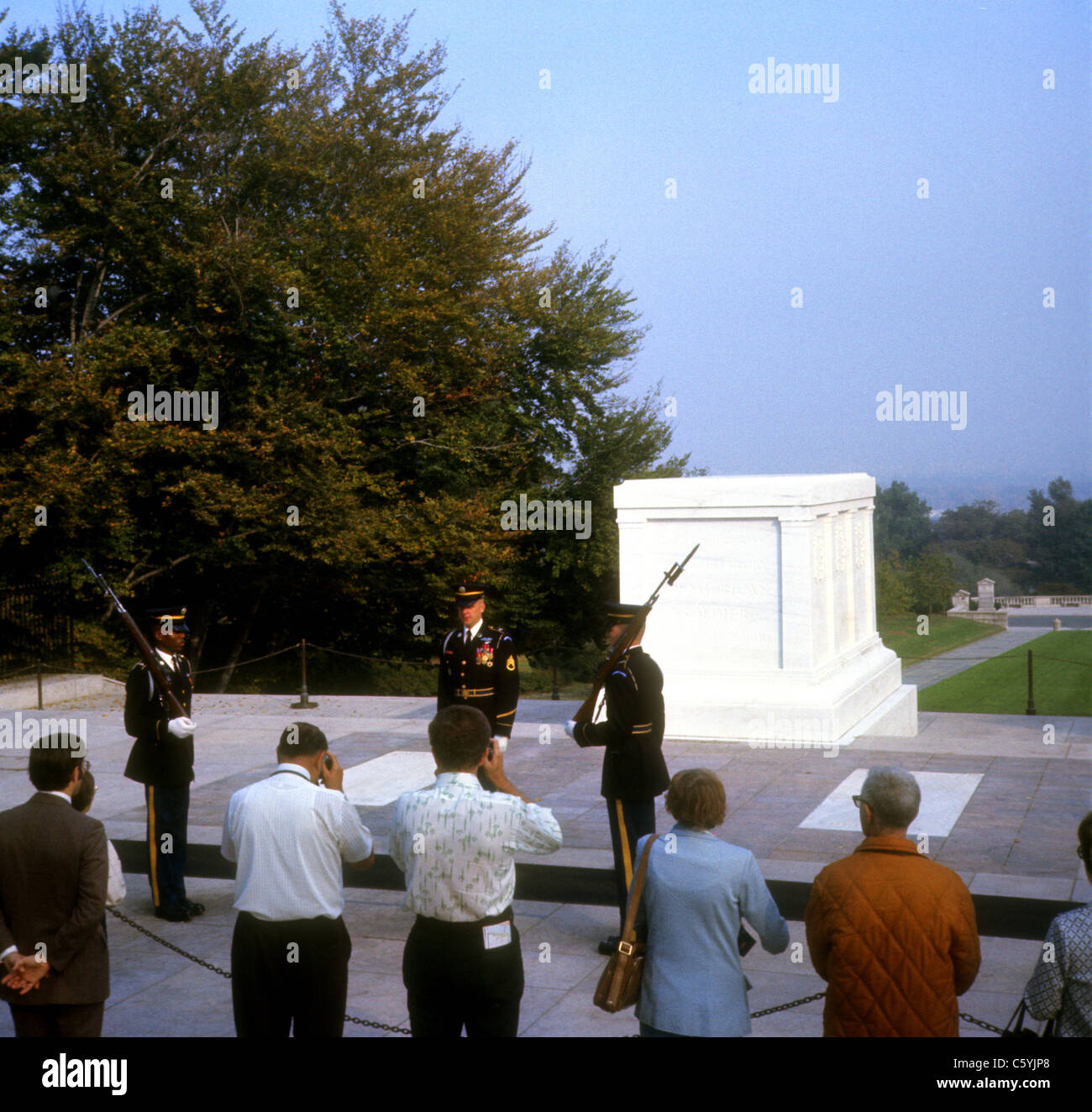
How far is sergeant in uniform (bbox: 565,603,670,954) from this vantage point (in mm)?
5828

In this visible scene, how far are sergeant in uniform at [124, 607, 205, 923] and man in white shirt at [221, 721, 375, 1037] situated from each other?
114 inches

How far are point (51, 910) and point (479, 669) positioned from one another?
335 cm

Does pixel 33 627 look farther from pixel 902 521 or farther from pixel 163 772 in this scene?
pixel 902 521

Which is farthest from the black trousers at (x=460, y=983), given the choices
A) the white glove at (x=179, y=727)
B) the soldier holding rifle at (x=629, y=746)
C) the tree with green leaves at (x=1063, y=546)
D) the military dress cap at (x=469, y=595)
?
the tree with green leaves at (x=1063, y=546)

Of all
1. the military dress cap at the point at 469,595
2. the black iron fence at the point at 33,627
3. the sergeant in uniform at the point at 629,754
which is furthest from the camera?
the black iron fence at the point at 33,627

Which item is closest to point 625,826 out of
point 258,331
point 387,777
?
point 387,777

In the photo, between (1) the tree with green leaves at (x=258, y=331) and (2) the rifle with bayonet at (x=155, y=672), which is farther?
(1) the tree with green leaves at (x=258, y=331)

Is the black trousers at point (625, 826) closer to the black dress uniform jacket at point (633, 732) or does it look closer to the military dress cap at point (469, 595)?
the black dress uniform jacket at point (633, 732)

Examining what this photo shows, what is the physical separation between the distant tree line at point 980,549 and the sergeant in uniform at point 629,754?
176 ft

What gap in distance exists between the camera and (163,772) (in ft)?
21.4

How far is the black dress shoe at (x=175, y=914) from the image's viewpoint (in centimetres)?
644

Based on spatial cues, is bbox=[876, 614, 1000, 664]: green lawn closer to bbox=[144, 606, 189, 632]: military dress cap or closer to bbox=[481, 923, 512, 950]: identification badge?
bbox=[144, 606, 189, 632]: military dress cap

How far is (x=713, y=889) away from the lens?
3.30m

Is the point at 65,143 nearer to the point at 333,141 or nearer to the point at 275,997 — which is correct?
the point at 333,141
